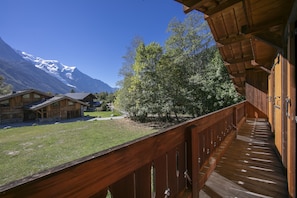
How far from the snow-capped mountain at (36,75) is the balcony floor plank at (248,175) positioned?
10275cm

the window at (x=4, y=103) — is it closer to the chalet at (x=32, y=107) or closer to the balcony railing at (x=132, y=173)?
the chalet at (x=32, y=107)

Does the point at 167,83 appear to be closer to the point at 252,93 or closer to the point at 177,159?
the point at 252,93

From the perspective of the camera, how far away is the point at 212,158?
90.5 inches

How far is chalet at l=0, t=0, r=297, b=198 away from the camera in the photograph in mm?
575

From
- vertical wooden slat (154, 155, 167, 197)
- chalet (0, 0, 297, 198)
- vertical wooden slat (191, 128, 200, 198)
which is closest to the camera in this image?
chalet (0, 0, 297, 198)

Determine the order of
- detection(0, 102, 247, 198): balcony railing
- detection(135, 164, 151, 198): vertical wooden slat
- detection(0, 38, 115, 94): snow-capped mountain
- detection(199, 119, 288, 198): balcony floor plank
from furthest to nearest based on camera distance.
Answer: detection(0, 38, 115, 94): snow-capped mountain < detection(199, 119, 288, 198): balcony floor plank < detection(135, 164, 151, 198): vertical wooden slat < detection(0, 102, 247, 198): balcony railing

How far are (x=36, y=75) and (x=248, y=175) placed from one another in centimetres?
15029

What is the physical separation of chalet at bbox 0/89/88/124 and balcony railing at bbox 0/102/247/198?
72.4 feet

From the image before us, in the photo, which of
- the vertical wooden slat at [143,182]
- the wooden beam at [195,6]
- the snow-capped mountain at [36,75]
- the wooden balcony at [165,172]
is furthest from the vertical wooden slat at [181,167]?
the snow-capped mountain at [36,75]

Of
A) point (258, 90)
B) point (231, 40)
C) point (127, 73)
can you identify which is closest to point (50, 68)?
point (127, 73)

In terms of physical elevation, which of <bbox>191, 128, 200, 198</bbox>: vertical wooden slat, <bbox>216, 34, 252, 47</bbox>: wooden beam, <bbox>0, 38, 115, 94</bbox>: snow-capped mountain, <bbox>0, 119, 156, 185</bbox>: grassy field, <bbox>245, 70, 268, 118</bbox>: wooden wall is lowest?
<bbox>0, 119, 156, 185</bbox>: grassy field

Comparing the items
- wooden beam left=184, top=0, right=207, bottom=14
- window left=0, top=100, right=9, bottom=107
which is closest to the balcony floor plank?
wooden beam left=184, top=0, right=207, bottom=14

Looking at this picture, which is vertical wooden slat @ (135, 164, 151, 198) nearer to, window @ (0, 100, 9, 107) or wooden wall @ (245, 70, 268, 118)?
wooden wall @ (245, 70, 268, 118)

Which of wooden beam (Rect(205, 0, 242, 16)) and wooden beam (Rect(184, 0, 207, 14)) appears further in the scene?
wooden beam (Rect(205, 0, 242, 16))
